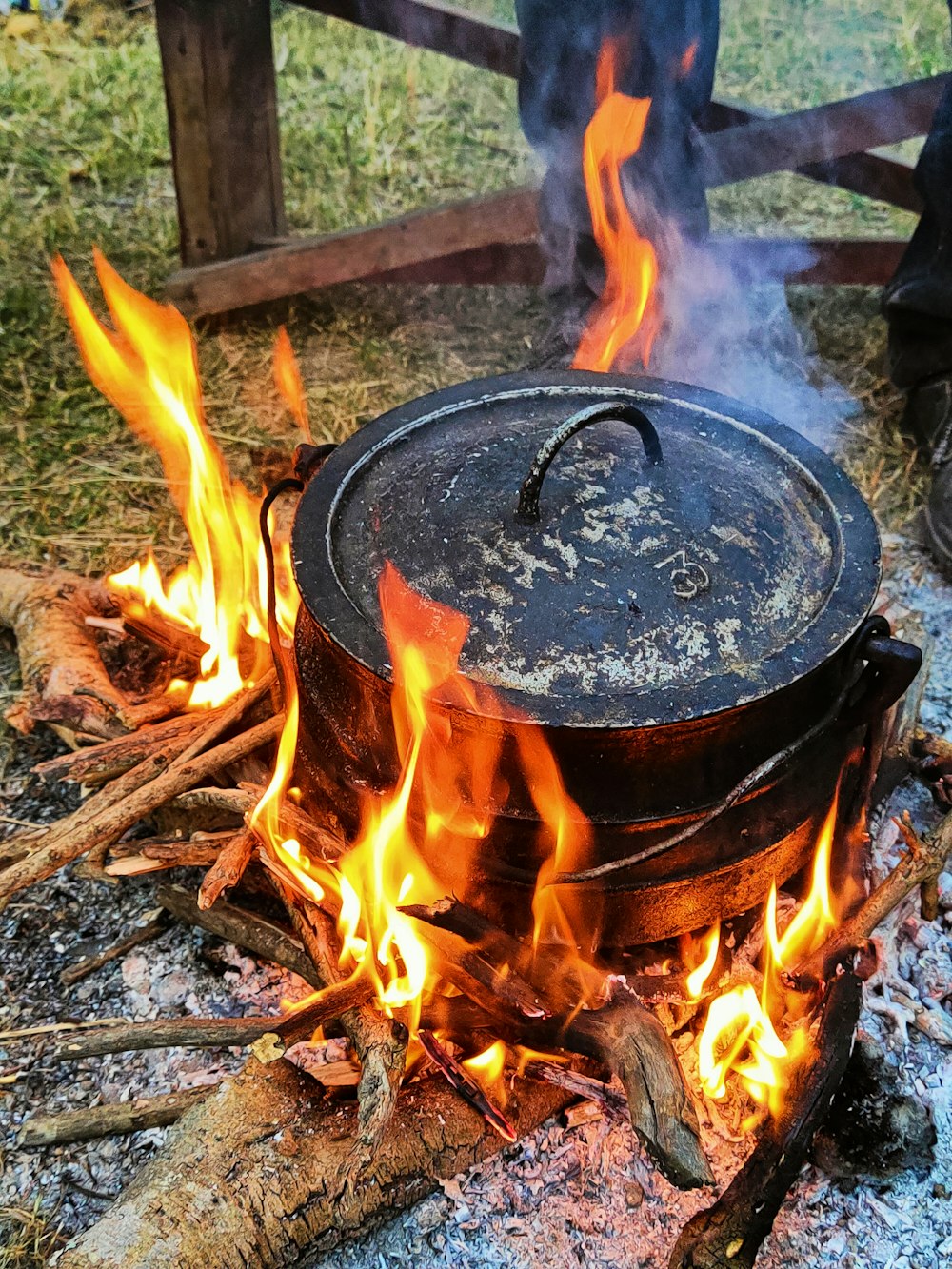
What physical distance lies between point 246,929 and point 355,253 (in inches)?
141

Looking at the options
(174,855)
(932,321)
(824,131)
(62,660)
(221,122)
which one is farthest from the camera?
(221,122)

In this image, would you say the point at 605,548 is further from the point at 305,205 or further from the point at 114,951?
the point at 305,205

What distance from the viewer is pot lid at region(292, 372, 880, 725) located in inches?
80.5

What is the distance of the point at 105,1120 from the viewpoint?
94.2 inches

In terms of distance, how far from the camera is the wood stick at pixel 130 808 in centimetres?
259

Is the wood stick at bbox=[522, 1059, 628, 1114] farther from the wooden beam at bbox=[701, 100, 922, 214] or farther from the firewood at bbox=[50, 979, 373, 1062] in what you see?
the wooden beam at bbox=[701, 100, 922, 214]

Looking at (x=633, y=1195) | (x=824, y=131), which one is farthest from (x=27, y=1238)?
(x=824, y=131)

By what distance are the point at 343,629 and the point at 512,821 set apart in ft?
1.62

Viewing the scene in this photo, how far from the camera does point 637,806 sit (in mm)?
2055

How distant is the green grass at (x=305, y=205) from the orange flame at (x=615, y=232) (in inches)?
34.8

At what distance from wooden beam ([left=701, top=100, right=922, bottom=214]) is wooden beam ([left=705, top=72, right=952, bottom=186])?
0.88 ft

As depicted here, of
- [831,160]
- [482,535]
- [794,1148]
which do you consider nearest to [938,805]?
[794,1148]

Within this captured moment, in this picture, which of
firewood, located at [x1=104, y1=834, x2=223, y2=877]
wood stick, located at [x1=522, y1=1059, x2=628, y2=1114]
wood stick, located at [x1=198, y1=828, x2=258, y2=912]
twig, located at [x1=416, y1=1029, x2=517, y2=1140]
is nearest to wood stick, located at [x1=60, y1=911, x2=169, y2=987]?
firewood, located at [x1=104, y1=834, x2=223, y2=877]

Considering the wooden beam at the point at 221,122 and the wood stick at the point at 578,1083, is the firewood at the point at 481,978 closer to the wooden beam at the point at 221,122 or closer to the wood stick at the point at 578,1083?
the wood stick at the point at 578,1083
